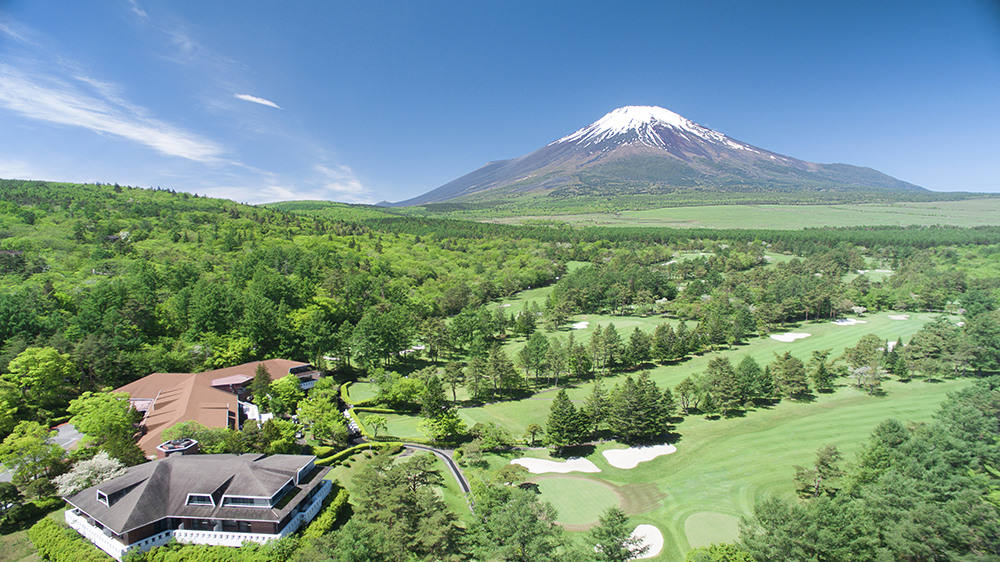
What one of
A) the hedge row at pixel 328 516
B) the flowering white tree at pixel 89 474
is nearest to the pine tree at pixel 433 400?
the hedge row at pixel 328 516

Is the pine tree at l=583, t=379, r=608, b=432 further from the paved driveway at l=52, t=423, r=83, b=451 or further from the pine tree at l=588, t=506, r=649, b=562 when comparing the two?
the paved driveway at l=52, t=423, r=83, b=451

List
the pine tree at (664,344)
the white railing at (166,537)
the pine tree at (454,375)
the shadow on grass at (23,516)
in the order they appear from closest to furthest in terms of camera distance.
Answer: the white railing at (166,537) < the shadow on grass at (23,516) < the pine tree at (454,375) < the pine tree at (664,344)

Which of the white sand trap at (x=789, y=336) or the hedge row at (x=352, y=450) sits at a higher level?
the hedge row at (x=352, y=450)

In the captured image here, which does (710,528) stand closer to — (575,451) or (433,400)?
(575,451)

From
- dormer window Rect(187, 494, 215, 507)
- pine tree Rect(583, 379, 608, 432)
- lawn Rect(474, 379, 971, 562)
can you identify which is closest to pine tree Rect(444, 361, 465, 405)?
lawn Rect(474, 379, 971, 562)

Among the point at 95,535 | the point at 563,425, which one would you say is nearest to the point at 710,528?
the point at 563,425

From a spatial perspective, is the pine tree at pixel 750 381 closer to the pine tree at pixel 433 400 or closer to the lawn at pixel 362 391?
the pine tree at pixel 433 400
